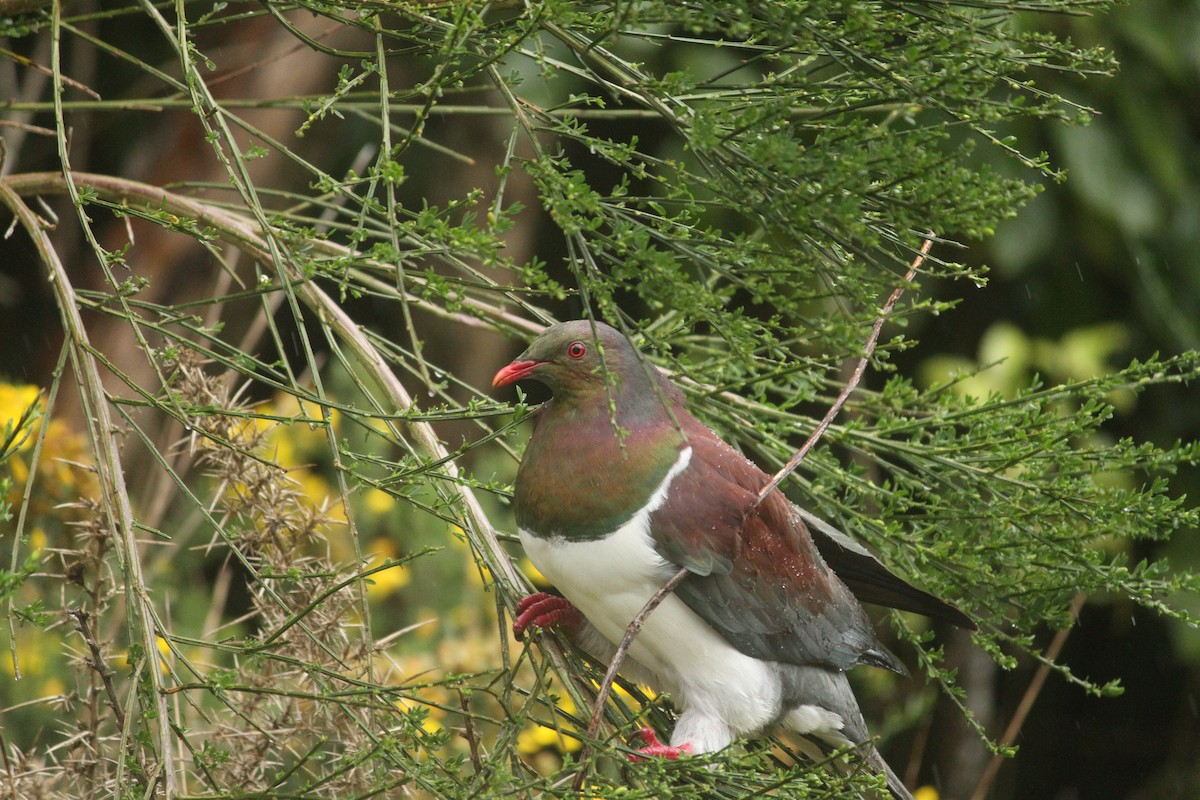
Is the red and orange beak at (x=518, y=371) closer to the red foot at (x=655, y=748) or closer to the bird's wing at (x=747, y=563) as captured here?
the bird's wing at (x=747, y=563)

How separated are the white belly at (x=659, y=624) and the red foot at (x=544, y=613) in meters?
0.04

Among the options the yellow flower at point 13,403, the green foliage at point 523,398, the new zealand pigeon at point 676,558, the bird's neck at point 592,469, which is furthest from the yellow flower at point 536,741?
the yellow flower at point 13,403

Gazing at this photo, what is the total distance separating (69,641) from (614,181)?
86.8 inches

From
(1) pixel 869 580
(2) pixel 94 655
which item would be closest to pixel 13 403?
(2) pixel 94 655

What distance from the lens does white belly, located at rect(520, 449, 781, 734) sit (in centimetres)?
180

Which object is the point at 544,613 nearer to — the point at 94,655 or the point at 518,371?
the point at 518,371

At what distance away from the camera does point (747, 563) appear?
1927 mm

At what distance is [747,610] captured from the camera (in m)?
1.93

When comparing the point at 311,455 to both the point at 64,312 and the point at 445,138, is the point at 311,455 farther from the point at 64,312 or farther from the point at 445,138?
the point at 64,312

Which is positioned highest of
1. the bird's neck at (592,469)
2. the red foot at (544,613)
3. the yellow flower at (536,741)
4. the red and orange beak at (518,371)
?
the red and orange beak at (518,371)

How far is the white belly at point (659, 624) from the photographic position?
71.0 inches

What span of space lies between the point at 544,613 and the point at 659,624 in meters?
0.18

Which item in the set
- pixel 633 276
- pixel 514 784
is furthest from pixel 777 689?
pixel 633 276

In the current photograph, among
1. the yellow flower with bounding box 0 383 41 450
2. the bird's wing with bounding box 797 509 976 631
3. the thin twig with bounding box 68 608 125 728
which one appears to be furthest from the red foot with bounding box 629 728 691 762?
the yellow flower with bounding box 0 383 41 450
